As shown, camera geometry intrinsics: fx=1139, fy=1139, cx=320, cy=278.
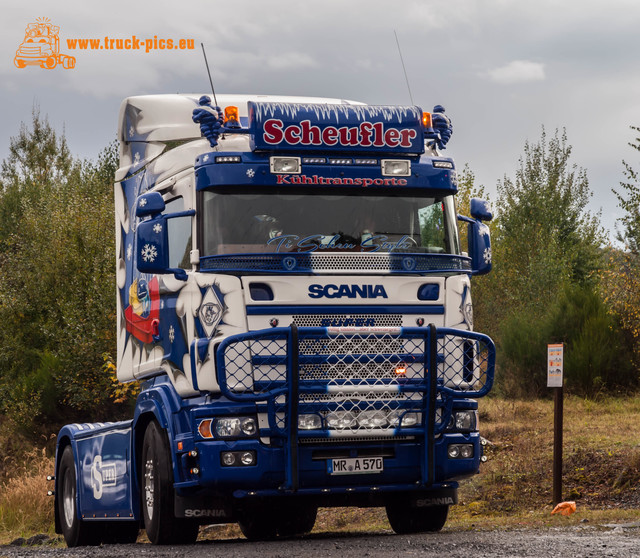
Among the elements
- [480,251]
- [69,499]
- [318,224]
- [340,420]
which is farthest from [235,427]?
[69,499]

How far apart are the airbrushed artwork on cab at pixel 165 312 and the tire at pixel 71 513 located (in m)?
2.34

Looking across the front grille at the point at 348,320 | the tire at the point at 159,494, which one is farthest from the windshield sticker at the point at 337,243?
the tire at the point at 159,494

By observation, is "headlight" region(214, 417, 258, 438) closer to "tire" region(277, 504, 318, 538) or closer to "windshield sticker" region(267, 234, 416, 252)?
"windshield sticker" region(267, 234, 416, 252)

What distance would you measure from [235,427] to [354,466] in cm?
110

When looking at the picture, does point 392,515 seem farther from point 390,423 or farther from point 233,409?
point 233,409

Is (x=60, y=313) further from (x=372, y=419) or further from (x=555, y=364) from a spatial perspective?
(x=372, y=419)

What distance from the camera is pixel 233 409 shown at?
9.65 meters

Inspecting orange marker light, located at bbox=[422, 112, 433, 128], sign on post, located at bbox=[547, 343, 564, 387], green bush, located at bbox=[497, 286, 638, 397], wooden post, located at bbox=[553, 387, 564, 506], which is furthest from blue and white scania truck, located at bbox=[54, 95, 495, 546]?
green bush, located at bbox=[497, 286, 638, 397]

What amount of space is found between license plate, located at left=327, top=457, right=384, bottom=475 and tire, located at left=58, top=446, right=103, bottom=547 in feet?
15.8

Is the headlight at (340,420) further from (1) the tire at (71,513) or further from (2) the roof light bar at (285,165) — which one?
(1) the tire at (71,513)

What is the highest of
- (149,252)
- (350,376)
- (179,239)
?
(179,239)

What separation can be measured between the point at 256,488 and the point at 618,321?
21.4 m

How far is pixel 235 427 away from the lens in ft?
31.7

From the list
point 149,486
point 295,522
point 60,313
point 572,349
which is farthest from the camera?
point 60,313
